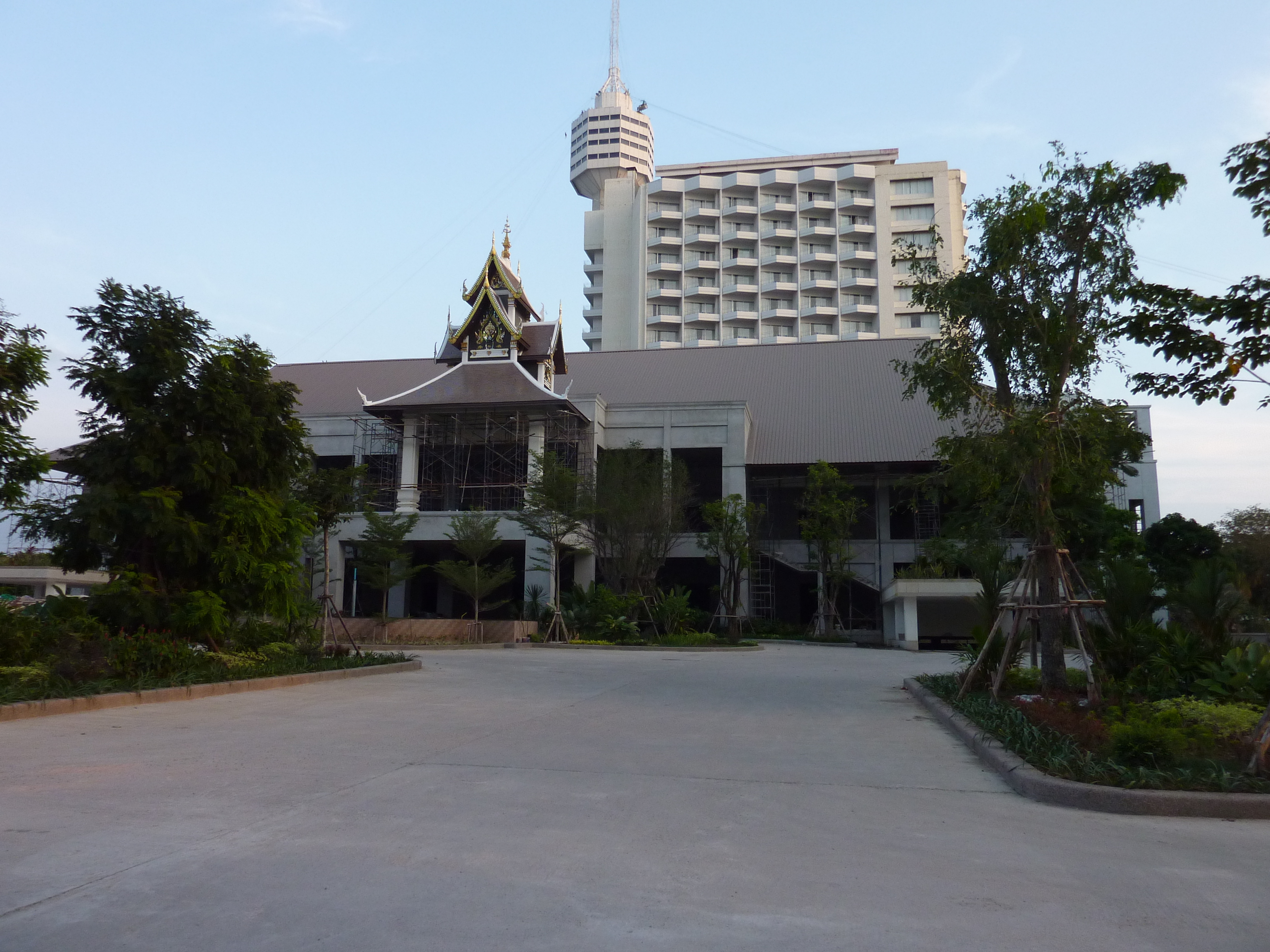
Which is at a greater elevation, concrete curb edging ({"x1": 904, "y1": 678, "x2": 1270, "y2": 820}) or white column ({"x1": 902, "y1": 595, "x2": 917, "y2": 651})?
white column ({"x1": 902, "y1": 595, "x2": 917, "y2": 651})

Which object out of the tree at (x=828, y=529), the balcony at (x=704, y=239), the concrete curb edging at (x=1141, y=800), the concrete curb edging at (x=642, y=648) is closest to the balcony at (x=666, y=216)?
the balcony at (x=704, y=239)

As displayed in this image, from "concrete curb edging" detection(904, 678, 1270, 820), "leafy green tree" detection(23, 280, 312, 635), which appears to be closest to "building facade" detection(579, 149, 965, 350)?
"leafy green tree" detection(23, 280, 312, 635)

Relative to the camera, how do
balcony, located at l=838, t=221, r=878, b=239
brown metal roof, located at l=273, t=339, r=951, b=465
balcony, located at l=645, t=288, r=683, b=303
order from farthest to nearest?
1. balcony, located at l=645, t=288, r=683, b=303
2. balcony, located at l=838, t=221, r=878, b=239
3. brown metal roof, located at l=273, t=339, r=951, b=465

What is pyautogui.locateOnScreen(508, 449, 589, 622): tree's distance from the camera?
29.9 meters

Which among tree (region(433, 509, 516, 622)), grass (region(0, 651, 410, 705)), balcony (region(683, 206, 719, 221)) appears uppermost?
balcony (region(683, 206, 719, 221))

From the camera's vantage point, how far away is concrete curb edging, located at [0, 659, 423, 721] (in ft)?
31.0

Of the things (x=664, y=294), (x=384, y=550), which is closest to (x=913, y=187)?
(x=664, y=294)

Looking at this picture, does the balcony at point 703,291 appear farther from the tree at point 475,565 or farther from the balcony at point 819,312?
the tree at point 475,565

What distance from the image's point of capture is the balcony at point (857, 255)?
92.2 meters

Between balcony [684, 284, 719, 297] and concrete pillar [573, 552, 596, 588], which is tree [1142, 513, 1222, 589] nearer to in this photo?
concrete pillar [573, 552, 596, 588]

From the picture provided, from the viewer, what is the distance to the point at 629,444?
124 feet

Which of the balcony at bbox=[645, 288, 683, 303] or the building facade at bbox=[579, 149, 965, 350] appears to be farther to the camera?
the balcony at bbox=[645, 288, 683, 303]

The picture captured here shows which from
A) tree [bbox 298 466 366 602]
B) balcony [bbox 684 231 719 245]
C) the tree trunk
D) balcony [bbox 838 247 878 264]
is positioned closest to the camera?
the tree trunk

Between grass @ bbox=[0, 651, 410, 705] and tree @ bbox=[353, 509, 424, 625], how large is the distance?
1495 centimetres
